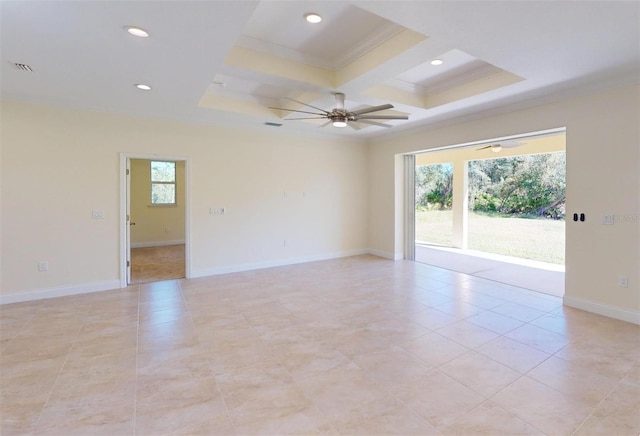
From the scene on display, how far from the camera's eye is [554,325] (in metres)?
3.36

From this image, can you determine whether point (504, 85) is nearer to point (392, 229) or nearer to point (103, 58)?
point (392, 229)

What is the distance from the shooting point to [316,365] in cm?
260

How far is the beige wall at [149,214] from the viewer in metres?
8.42

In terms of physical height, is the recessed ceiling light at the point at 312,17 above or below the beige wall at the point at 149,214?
above

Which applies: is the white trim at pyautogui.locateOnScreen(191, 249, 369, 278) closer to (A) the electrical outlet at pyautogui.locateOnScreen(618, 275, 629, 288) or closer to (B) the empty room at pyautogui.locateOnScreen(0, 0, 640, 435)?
(B) the empty room at pyautogui.locateOnScreen(0, 0, 640, 435)

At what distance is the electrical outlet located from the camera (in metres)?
3.52

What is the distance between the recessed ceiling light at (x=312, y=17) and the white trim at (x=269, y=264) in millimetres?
4257

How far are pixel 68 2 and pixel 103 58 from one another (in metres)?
0.91

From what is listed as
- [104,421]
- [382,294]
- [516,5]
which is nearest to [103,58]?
[104,421]

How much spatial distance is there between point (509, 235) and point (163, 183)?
9.50 meters

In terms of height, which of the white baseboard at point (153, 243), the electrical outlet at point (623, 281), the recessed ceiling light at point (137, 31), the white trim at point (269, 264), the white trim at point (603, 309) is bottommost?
the white trim at point (603, 309)

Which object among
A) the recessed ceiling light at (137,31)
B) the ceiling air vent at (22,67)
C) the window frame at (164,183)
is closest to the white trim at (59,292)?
the ceiling air vent at (22,67)

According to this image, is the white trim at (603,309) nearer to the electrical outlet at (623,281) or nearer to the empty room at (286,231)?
the empty room at (286,231)

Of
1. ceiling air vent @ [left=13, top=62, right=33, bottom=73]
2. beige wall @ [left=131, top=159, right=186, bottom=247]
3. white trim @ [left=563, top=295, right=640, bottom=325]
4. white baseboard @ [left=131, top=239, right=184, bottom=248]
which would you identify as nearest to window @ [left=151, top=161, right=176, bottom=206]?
beige wall @ [left=131, top=159, right=186, bottom=247]
